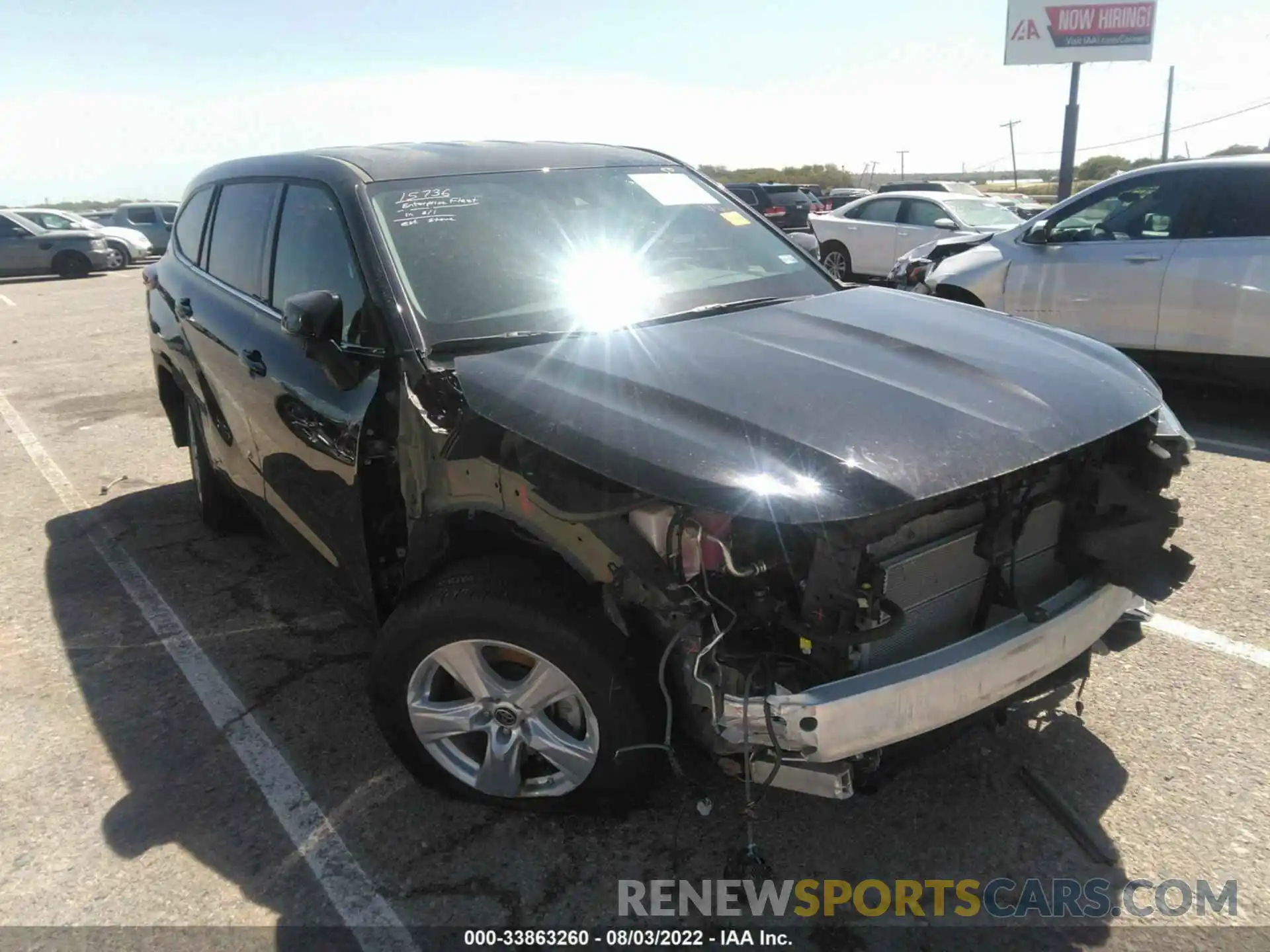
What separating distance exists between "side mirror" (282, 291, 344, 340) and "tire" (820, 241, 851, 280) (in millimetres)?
12361

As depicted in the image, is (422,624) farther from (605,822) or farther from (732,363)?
(732,363)

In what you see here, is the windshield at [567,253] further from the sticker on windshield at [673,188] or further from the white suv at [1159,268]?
the white suv at [1159,268]

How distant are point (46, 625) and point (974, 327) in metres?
4.04

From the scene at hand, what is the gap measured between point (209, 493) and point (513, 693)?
3068 mm

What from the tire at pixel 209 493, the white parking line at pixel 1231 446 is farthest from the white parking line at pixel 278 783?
the white parking line at pixel 1231 446

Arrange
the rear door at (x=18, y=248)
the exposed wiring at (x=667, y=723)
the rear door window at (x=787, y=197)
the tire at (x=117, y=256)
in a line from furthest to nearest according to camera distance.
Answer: the tire at (x=117, y=256) < the rear door window at (x=787, y=197) < the rear door at (x=18, y=248) < the exposed wiring at (x=667, y=723)

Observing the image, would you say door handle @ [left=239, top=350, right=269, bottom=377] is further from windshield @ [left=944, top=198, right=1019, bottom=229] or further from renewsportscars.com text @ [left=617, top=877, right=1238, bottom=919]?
windshield @ [left=944, top=198, right=1019, bottom=229]

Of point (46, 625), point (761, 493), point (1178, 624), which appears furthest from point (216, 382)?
point (1178, 624)

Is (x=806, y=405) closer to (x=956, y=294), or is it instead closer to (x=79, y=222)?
(x=956, y=294)

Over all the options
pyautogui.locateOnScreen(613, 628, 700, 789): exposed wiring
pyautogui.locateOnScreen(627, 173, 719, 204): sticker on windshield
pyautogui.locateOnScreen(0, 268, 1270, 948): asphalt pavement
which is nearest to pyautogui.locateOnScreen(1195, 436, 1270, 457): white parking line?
pyautogui.locateOnScreen(0, 268, 1270, 948): asphalt pavement

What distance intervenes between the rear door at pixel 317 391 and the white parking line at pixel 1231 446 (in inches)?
204

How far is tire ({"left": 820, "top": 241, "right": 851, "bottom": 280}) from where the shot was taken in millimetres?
14398

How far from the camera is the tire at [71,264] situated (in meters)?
21.2

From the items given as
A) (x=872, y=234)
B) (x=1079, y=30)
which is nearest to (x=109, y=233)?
(x=872, y=234)
